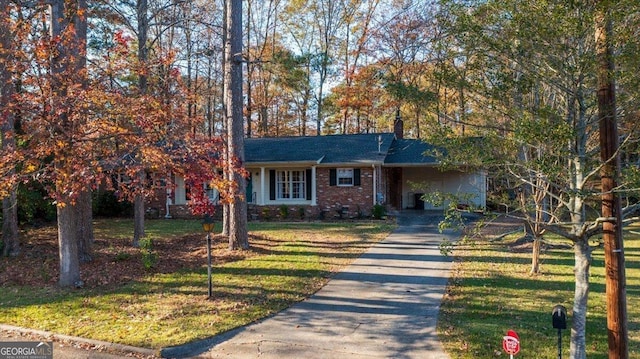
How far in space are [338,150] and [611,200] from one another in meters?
17.1

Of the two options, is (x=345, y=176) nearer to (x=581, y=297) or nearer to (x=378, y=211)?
(x=378, y=211)

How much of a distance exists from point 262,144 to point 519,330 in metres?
19.4

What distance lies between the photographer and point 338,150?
2122cm

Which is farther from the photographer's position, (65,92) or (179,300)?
(65,92)

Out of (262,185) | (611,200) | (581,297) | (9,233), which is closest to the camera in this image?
(611,200)

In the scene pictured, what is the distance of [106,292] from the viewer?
26.7 feet

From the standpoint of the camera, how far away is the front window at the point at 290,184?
20812 millimetres

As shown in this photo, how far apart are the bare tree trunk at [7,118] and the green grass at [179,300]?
7.48 feet

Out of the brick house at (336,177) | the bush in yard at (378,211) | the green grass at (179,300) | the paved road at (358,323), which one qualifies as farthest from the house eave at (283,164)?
the paved road at (358,323)

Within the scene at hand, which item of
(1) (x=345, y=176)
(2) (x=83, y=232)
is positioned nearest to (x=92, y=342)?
(2) (x=83, y=232)

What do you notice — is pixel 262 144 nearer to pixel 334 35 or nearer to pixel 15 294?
pixel 334 35

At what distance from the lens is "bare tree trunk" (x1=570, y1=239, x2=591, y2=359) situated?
4375mm

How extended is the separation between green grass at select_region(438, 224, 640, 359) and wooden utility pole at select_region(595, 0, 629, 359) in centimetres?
82

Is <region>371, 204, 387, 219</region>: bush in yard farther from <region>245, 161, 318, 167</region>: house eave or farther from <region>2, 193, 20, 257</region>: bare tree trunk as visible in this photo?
<region>2, 193, 20, 257</region>: bare tree trunk
